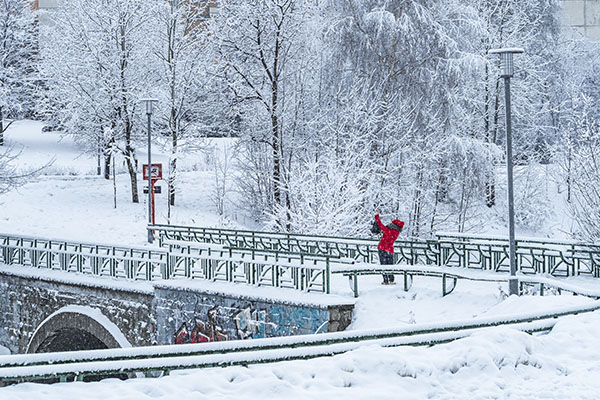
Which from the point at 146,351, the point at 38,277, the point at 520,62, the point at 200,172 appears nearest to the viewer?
the point at 146,351

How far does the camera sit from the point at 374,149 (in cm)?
3089

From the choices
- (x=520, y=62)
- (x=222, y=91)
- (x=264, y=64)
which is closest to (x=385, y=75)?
(x=264, y=64)

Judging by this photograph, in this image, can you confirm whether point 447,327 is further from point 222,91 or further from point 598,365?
point 222,91

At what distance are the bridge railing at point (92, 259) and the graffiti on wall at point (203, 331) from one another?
5.72 ft

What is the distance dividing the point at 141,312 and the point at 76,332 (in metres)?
3.88

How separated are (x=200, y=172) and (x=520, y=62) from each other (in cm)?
1614

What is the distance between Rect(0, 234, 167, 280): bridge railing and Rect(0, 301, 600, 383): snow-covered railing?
10.6 metres

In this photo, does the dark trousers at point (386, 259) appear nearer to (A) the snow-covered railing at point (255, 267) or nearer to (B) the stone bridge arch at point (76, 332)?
(A) the snow-covered railing at point (255, 267)

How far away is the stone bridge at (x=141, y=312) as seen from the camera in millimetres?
16109

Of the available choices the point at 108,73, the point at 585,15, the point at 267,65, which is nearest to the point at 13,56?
the point at 108,73

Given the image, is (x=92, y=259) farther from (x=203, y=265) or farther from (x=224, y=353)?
(x=224, y=353)

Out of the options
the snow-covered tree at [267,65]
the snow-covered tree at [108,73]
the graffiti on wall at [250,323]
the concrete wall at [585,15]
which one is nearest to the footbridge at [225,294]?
the graffiti on wall at [250,323]

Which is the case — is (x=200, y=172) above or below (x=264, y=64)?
below

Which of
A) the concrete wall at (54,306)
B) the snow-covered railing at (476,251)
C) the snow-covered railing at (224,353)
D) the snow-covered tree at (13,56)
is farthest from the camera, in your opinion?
the snow-covered tree at (13,56)
